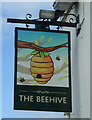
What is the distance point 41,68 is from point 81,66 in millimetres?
844

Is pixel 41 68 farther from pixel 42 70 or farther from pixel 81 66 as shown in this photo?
pixel 81 66

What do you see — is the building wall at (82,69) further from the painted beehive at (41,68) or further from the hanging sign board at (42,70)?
the painted beehive at (41,68)

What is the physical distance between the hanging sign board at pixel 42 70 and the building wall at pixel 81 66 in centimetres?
29

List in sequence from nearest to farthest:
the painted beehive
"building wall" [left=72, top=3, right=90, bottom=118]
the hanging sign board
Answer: the hanging sign board → "building wall" [left=72, top=3, right=90, bottom=118] → the painted beehive

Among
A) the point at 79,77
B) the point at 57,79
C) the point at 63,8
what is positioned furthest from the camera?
the point at 63,8

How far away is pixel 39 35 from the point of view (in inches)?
236

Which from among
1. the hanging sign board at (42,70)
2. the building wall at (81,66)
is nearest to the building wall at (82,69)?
the building wall at (81,66)

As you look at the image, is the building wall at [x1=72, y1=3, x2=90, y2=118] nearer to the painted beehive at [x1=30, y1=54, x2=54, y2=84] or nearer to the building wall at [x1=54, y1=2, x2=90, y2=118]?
the building wall at [x1=54, y1=2, x2=90, y2=118]

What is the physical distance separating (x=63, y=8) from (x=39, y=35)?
1528mm

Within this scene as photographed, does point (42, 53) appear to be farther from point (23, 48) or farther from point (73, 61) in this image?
point (73, 61)

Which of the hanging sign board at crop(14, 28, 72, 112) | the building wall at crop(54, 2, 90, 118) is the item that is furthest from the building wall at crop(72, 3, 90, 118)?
the hanging sign board at crop(14, 28, 72, 112)

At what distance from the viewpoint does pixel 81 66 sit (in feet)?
20.1

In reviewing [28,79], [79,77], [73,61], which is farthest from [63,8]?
[28,79]

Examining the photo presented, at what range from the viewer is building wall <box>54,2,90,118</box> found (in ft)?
18.4
